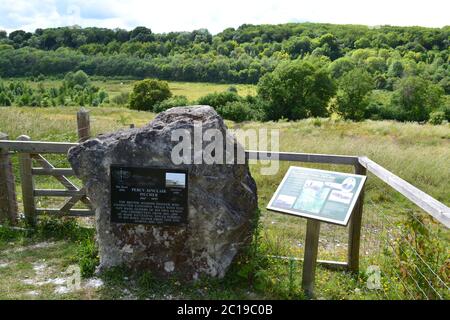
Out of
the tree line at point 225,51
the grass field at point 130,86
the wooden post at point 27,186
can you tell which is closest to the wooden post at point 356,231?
the wooden post at point 27,186

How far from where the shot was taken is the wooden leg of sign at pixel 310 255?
4.90 meters

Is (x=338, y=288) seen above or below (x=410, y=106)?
above

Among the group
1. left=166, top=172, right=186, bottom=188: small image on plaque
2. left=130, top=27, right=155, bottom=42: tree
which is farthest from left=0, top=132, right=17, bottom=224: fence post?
left=130, top=27, right=155, bottom=42: tree

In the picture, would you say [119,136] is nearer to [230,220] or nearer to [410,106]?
[230,220]

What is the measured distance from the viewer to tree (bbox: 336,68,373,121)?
2781 inches

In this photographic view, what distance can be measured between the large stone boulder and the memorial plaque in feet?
2.36

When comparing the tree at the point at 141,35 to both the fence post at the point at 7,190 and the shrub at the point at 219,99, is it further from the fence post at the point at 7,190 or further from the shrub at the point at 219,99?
the fence post at the point at 7,190

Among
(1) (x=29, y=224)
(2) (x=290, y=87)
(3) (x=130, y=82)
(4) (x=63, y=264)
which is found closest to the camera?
(4) (x=63, y=264)

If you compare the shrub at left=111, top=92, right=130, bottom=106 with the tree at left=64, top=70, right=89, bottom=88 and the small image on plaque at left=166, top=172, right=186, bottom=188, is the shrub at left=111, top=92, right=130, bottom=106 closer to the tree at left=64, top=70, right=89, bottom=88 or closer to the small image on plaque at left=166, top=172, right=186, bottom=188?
the tree at left=64, top=70, right=89, bottom=88

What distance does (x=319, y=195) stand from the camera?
4.83 metres

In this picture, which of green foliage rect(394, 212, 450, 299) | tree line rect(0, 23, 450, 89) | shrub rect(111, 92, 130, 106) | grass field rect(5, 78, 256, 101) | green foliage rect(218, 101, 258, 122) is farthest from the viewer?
tree line rect(0, 23, 450, 89)
